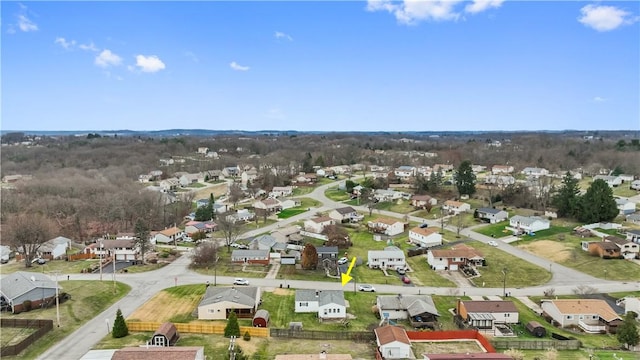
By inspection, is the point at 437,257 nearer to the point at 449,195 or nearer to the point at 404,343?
the point at 404,343

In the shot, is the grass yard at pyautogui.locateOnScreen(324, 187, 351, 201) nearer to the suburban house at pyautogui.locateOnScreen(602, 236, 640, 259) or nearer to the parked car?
the parked car

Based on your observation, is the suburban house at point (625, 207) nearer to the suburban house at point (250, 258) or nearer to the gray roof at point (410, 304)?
the gray roof at point (410, 304)

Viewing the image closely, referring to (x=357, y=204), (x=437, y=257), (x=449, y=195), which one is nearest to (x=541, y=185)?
(x=449, y=195)

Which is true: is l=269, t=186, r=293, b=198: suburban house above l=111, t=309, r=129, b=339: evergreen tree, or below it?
above

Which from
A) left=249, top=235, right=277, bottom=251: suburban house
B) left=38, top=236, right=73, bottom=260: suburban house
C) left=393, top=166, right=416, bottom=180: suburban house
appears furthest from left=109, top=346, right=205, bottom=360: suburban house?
left=393, top=166, right=416, bottom=180: suburban house

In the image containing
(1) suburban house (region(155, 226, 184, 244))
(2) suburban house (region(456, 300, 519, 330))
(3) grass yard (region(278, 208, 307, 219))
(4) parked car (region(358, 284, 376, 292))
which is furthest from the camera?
(3) grass yard (region(278, 208, 307, 219))

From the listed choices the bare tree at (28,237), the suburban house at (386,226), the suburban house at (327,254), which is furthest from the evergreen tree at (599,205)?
→ the bare tree at (28,237)
